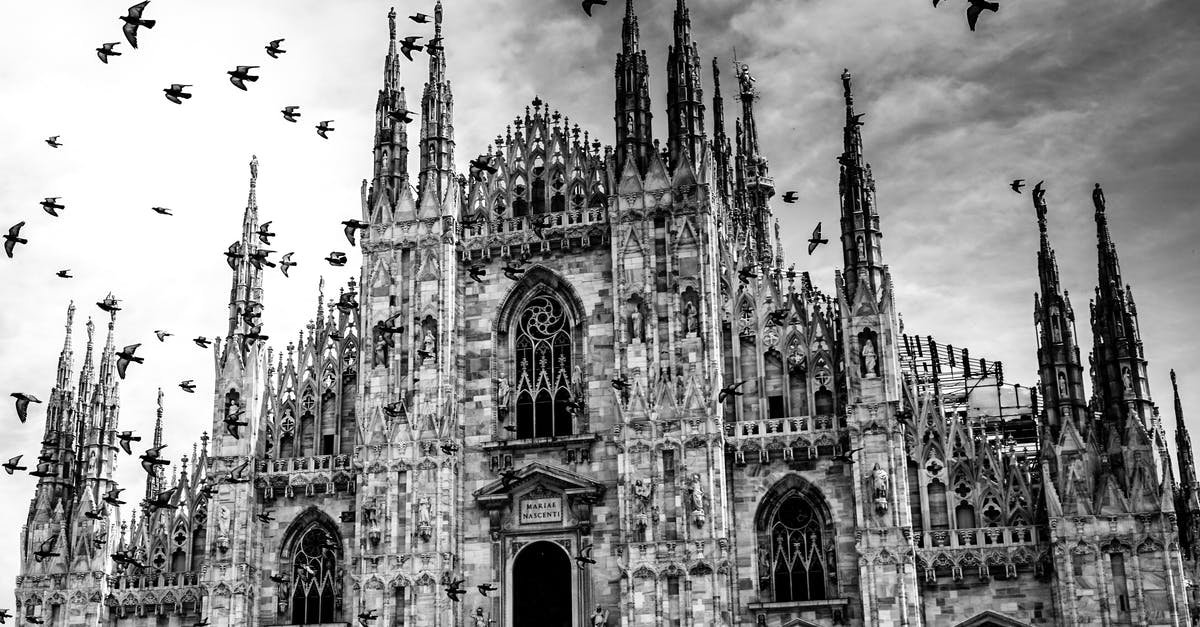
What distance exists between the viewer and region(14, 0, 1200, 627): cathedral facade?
133ft

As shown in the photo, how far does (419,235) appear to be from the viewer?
154ft

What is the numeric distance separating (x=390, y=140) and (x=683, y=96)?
10.7 meters

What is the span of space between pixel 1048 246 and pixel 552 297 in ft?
54.6

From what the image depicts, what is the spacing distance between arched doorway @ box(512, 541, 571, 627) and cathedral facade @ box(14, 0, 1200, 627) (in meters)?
0.07

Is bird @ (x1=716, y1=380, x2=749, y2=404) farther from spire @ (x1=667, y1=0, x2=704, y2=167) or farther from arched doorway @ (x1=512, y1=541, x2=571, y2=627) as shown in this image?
spire @ (x1=667, y1=0, x2=704, y2=167)

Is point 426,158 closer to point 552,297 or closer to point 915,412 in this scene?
point 552,297

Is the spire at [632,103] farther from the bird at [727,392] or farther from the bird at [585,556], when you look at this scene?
the bird at [585,556]

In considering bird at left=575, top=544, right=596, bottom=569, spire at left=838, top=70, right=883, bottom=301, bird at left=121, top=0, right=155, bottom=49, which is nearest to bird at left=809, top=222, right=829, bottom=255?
spire at left=838, top=70, right=883, bottom=301

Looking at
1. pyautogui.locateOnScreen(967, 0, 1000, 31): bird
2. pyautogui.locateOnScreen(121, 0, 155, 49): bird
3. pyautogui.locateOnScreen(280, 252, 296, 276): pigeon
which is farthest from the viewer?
pyautogui.locateOnScreen(280, 252, 296, 276): pigeon

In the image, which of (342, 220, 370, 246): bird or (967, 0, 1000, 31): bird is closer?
(967, 0, 1000, 31): bird

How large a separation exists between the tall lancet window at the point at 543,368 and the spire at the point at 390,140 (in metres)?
6.77

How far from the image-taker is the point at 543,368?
45500mm

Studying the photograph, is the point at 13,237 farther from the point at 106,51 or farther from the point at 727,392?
the point at 727,392

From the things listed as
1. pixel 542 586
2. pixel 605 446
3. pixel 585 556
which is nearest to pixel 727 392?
pixel 605 446
